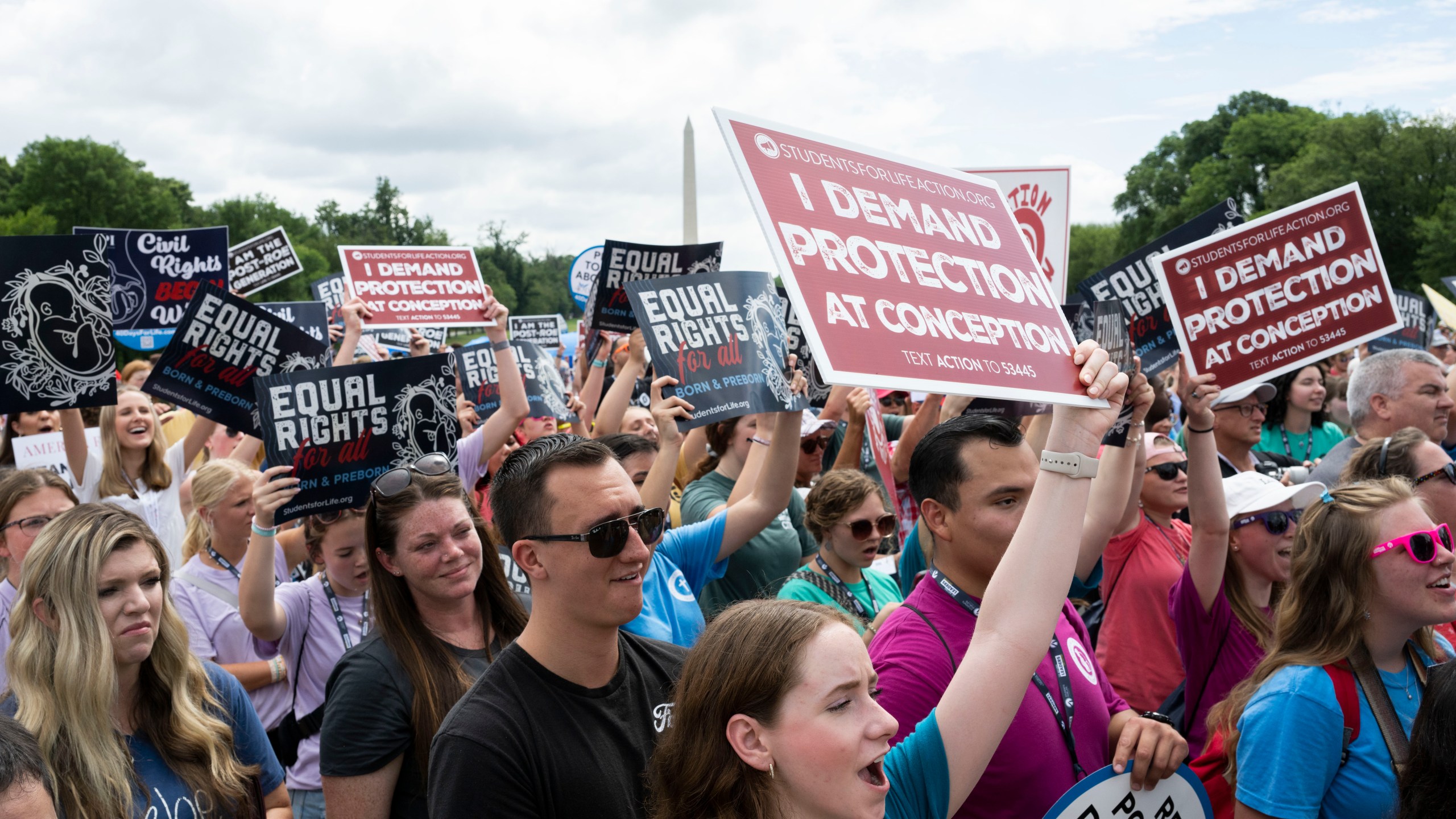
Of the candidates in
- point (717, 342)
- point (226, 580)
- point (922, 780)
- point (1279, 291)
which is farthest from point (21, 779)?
point (1279, 291)

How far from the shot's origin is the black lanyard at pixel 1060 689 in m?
2.63

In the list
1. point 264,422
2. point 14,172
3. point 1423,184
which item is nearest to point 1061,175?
point 264,422

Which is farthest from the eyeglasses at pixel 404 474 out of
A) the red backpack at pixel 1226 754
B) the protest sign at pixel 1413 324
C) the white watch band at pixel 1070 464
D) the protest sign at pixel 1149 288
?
the protest sign at pixel 1413 324

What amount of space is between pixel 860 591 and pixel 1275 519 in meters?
1.72

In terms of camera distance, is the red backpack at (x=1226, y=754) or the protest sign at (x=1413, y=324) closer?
the red backpack at (x=1226, y=754)

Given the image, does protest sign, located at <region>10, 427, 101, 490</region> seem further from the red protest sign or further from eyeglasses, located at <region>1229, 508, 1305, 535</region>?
eyeglasses, located at <region>1229, 508, 1305, 535</region>

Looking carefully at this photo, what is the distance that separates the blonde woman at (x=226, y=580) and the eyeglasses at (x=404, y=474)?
942mm

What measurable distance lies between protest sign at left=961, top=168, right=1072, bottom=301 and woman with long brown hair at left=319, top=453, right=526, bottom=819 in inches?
205

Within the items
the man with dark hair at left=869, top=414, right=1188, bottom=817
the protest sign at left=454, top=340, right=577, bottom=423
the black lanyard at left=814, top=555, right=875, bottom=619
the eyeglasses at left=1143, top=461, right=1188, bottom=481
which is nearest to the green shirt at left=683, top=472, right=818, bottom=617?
the black lanyard at left=814, top=555, right=875, bottom=619

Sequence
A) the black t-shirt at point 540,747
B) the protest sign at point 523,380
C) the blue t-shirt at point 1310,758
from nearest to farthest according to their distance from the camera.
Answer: the black t-shirt at point 540,747
the blue t-shirt at point 1310,758
the protest sign at point 523,380

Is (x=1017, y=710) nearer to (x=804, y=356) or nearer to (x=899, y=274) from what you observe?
(x=899, y=274)

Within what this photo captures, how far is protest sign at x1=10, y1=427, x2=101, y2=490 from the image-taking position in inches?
276

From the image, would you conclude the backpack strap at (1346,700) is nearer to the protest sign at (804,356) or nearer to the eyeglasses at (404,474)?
the eyeglasses at (404,474)

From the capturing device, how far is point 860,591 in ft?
16.3
